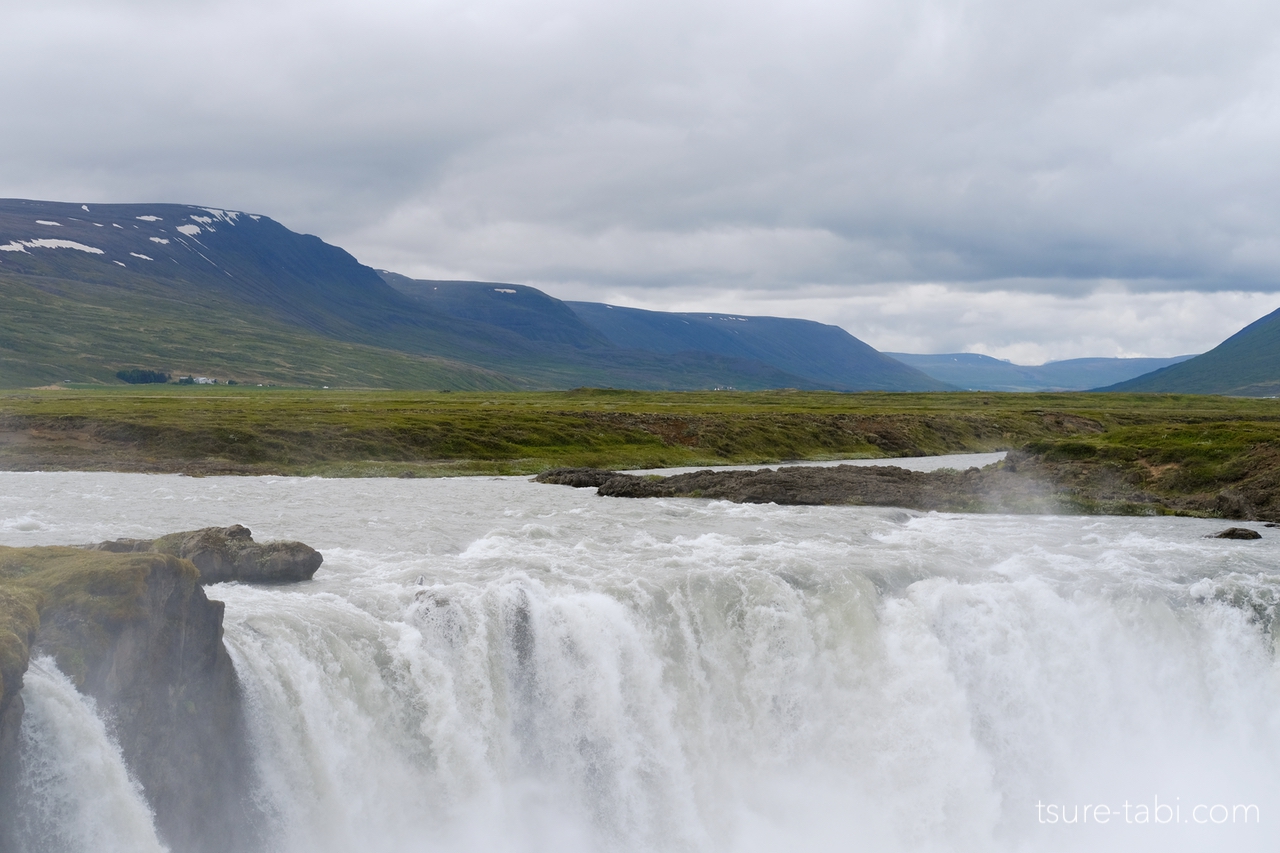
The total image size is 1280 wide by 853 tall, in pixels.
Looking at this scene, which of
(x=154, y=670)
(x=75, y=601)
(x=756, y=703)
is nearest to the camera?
(x=154, y=670)

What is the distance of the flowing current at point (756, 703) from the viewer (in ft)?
78.2

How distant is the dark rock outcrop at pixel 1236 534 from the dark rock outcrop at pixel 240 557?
41344 mm

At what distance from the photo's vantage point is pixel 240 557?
30.8 metres

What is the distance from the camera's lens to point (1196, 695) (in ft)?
101

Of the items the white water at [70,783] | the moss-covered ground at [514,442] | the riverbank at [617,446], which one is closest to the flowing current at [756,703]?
the white water at [70,783]

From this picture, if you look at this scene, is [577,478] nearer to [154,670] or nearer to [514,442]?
[514,442]

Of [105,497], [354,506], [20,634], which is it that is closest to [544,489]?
[354,506]

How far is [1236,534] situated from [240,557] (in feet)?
146

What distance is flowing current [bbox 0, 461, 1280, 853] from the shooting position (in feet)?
78.2

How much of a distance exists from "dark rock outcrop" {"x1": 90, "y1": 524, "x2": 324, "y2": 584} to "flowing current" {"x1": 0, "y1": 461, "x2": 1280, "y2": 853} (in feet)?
3.46

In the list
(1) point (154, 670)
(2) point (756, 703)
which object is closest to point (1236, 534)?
(2) point (756, 703)

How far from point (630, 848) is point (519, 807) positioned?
10.6ft

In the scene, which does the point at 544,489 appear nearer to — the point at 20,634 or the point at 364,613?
the point at 364,613

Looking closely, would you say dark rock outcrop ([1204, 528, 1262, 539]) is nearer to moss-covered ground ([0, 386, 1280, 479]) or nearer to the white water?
moss-covered ground ([0, 386, 1280, 479])
